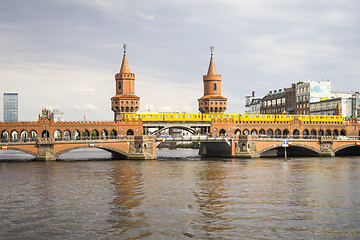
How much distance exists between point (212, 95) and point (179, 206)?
314ft

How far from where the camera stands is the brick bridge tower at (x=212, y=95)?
134375 mm

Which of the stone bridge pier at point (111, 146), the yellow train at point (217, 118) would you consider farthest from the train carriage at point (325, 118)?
the stone bridge pier at point (111, 146)

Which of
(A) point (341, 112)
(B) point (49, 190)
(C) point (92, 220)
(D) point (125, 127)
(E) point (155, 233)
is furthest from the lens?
(A) point (341, 112)

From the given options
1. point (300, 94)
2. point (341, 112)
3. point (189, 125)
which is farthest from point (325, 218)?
point (300, 94)

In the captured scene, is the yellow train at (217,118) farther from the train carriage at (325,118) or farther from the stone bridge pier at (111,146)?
the stone bridge pier at (111,146)

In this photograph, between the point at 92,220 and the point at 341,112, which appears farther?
the point at 341,112

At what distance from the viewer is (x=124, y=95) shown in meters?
126

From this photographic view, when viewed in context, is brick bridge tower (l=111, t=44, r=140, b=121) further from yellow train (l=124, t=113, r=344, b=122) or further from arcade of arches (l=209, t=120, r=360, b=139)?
arcade of arches (l=209, t=120, r=360, b=139)

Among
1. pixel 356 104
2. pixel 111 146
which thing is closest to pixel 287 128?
pixel 356 104

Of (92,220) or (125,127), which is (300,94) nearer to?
(125,127)

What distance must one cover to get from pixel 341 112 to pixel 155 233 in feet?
420

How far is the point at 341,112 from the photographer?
14688 centimetres

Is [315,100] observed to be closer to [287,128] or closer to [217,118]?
[287,128]

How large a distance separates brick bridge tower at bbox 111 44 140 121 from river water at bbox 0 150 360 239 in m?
59.9
